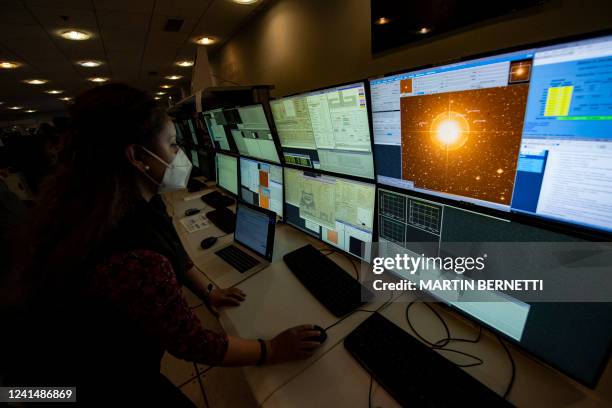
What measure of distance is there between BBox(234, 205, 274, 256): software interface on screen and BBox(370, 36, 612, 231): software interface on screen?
2.29 feet

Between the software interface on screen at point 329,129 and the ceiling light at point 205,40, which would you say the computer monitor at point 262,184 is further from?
the ceiling light at point 205,40

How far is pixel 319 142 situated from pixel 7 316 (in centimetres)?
110

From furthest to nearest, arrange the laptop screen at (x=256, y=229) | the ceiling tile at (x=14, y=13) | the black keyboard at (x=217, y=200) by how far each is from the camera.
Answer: the ceiling tile at (x=14, y=13)
the black keyboard at (x=217, y=200)
the laptop screen at (x=256, y=229)

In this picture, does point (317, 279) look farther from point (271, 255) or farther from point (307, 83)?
point (307, 83)

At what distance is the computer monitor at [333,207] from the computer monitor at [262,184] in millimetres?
87

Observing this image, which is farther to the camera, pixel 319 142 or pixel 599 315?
pixel 319 142

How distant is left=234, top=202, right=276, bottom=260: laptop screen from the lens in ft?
3.97

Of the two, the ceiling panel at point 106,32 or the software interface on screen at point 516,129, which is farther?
the ceiling panel at point 106,32

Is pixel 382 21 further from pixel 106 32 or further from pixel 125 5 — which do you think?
pixel 106 32

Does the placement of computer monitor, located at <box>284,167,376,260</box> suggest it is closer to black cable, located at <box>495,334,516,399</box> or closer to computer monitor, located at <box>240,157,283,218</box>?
computer monitor, located at <box>240,157,283,218</box>

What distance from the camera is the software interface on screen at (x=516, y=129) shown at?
50 cm

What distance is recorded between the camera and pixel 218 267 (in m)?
1.26

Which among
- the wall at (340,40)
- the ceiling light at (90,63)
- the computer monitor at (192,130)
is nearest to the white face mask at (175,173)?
the wall at (340,40)

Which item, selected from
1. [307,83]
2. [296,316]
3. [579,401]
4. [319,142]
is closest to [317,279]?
[296,316]
